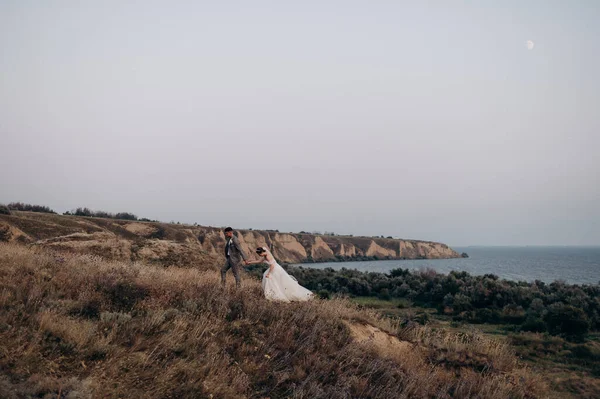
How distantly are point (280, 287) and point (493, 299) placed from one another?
59.5 feet

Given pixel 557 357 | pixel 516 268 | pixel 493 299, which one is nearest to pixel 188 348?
pixel 557 357

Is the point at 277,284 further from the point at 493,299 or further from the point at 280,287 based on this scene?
the point at 493,299

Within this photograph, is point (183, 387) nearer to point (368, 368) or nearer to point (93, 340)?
point (93, 340)

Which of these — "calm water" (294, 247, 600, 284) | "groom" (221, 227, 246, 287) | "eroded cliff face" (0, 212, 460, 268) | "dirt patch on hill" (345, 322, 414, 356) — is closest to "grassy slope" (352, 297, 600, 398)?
"dirt patch on hill" (345, 322, 414, 356)

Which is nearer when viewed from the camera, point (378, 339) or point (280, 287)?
point (378, 339)

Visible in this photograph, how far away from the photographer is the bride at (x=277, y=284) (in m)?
10.9

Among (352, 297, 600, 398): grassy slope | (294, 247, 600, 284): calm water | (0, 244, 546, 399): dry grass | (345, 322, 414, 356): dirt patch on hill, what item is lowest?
(294, 247, 600, 284): calm water

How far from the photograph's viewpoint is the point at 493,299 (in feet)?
76.5

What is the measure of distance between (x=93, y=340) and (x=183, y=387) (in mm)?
1738

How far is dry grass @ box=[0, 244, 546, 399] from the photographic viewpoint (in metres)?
5.11

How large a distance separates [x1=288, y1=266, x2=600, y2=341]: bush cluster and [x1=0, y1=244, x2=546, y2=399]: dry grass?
32.6 ft

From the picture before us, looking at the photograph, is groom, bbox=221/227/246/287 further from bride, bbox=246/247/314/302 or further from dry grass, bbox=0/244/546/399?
dry grass, bbox=0/244/546/399

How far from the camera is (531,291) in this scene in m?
24.5

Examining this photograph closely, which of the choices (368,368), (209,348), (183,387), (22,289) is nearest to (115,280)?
(22,289)
